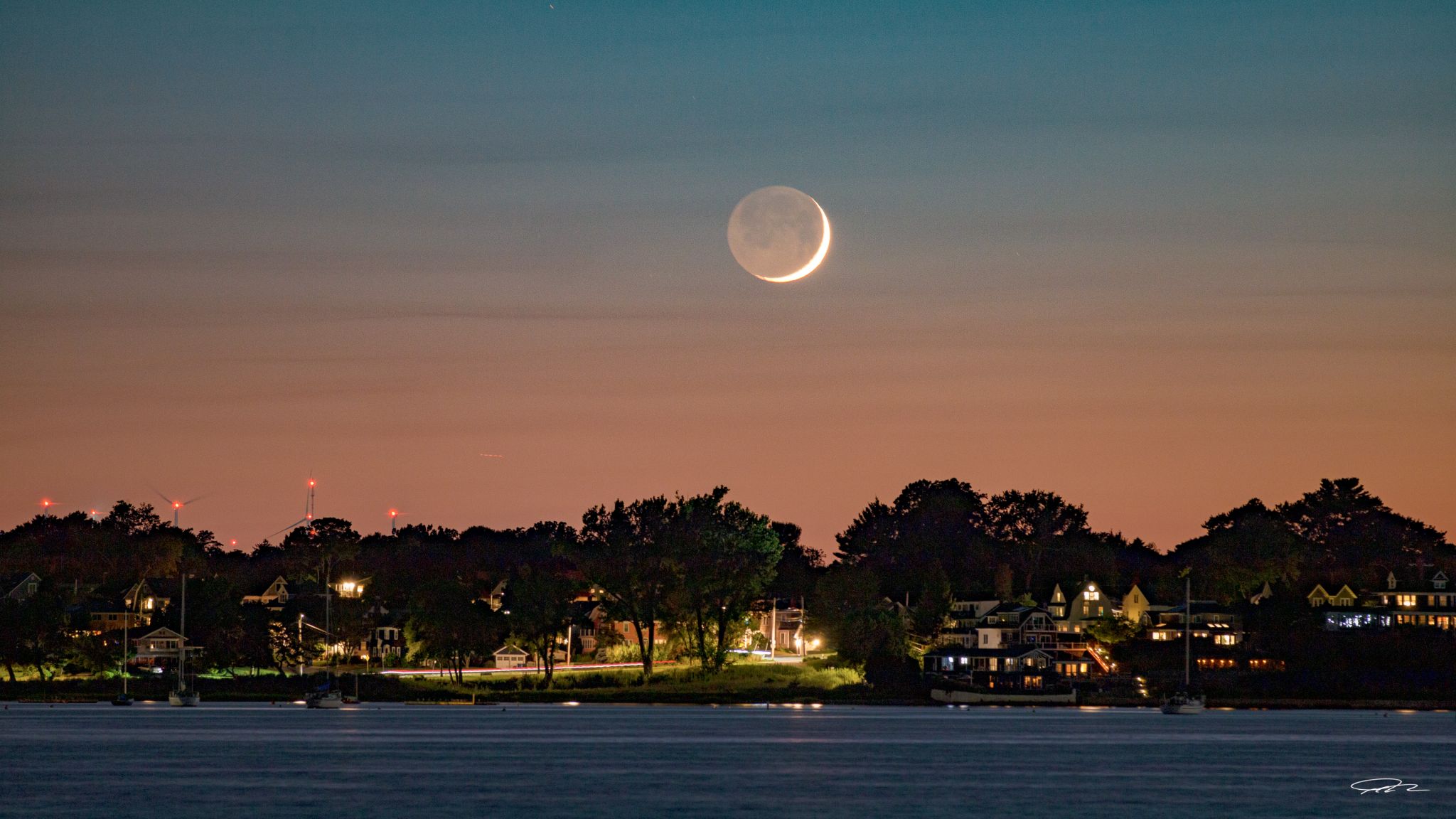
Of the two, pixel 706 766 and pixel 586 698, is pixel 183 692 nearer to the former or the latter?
pixel 586 698

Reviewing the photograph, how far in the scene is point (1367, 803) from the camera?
8306cm

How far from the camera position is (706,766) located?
4016 inches

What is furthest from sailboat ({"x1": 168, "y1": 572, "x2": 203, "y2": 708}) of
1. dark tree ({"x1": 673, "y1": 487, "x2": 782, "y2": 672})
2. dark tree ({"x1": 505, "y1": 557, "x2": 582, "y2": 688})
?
dark tree ({"x1": 673, "y1": 487, "x2": 782, "y2": 672})

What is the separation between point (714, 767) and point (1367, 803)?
3681cm

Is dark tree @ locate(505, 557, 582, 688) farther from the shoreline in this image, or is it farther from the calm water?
the calm water
